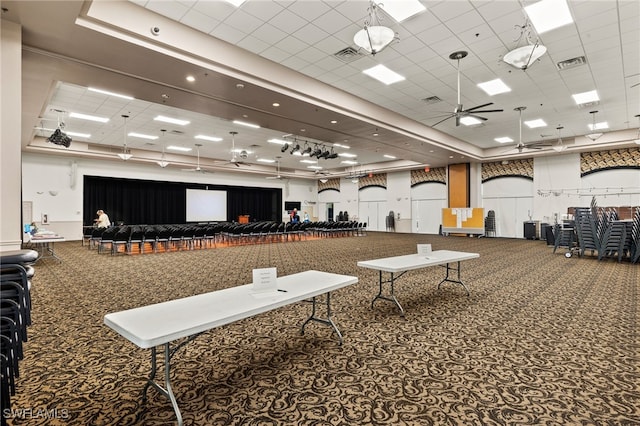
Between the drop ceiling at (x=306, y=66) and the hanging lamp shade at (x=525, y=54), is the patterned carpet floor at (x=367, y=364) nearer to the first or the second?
the hanging lamp shade at (x=525, y=54)

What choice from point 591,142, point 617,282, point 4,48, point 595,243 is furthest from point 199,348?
point 591,142

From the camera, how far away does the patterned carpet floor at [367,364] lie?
2021 millimetres

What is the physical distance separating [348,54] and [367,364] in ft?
17.6

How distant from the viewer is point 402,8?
4.68m

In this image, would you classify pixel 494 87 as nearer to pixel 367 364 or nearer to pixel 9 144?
pixel 367 364

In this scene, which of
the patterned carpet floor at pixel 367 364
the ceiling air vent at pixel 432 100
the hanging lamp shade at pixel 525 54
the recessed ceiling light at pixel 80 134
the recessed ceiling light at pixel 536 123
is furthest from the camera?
the recessed ceiling light at pixel 80 134

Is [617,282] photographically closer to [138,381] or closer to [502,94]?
[502,94]

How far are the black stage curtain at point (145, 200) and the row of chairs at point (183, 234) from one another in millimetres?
2921

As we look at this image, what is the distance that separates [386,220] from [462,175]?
5.65 metres

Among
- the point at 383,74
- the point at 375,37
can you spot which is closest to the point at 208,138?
the point at 383,74

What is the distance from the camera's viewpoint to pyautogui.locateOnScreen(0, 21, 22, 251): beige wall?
12.6 ft

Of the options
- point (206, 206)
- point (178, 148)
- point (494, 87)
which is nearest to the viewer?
point (494, 87)

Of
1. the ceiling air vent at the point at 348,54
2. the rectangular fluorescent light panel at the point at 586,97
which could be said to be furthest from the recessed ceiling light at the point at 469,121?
the ceiling air vent at the point at 348,54

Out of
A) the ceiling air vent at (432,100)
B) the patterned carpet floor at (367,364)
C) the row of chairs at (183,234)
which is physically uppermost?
the ceiling air vent at (432,100)
